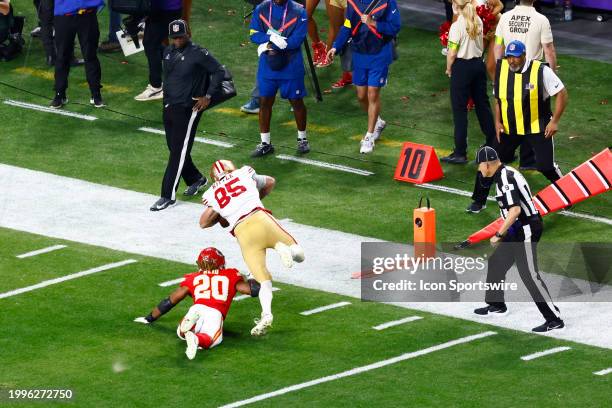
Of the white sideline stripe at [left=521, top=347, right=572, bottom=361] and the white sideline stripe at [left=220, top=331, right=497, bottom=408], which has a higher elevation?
the white sideline stripe at [left=521, top=347, right=572, bottom=361]

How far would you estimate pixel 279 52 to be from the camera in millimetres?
19906

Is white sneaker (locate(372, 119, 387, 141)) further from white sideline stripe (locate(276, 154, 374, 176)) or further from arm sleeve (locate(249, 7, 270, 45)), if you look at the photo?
arm sleeve (locate(249, 7, 270, 45))

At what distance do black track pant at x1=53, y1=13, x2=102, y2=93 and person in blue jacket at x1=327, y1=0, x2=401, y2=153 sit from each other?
3.84 m

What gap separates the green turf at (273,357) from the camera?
13.2m

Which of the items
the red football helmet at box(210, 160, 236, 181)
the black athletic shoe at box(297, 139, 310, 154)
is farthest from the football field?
the red football helmet at box(210, 160, 236, 181)

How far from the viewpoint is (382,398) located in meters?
13.2

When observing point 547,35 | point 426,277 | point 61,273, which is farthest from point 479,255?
point 61,273

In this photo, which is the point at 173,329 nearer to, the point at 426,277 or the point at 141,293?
the point at 141,293

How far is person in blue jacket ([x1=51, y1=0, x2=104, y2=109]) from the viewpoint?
862 inches

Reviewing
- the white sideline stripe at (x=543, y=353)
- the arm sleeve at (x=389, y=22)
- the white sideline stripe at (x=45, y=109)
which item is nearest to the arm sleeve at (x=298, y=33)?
the arm sleeve at (x=389, y=22)

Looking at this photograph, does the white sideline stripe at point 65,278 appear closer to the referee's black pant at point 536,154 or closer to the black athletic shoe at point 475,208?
the black athletic shoe at point 475,208

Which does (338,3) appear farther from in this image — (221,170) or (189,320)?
(189,320)

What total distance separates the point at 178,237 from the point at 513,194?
4.68 m

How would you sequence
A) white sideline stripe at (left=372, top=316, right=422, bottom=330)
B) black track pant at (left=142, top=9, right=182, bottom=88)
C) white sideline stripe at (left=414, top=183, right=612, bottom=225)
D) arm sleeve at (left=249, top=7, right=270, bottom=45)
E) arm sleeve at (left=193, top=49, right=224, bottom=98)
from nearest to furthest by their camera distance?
white sideline stripe at (left=372, top=316, right=422, bottom=330)
white sideline stripe at (left=414, top=183, right=612, bottom=225)
arm sleeve at (left=193, top=49, right=224, bottom=98)
arm sleeve at (left=249, top=7, right=270, bottom=45)
black track pant at (left=142, top=9, right=182, bottom=88)
